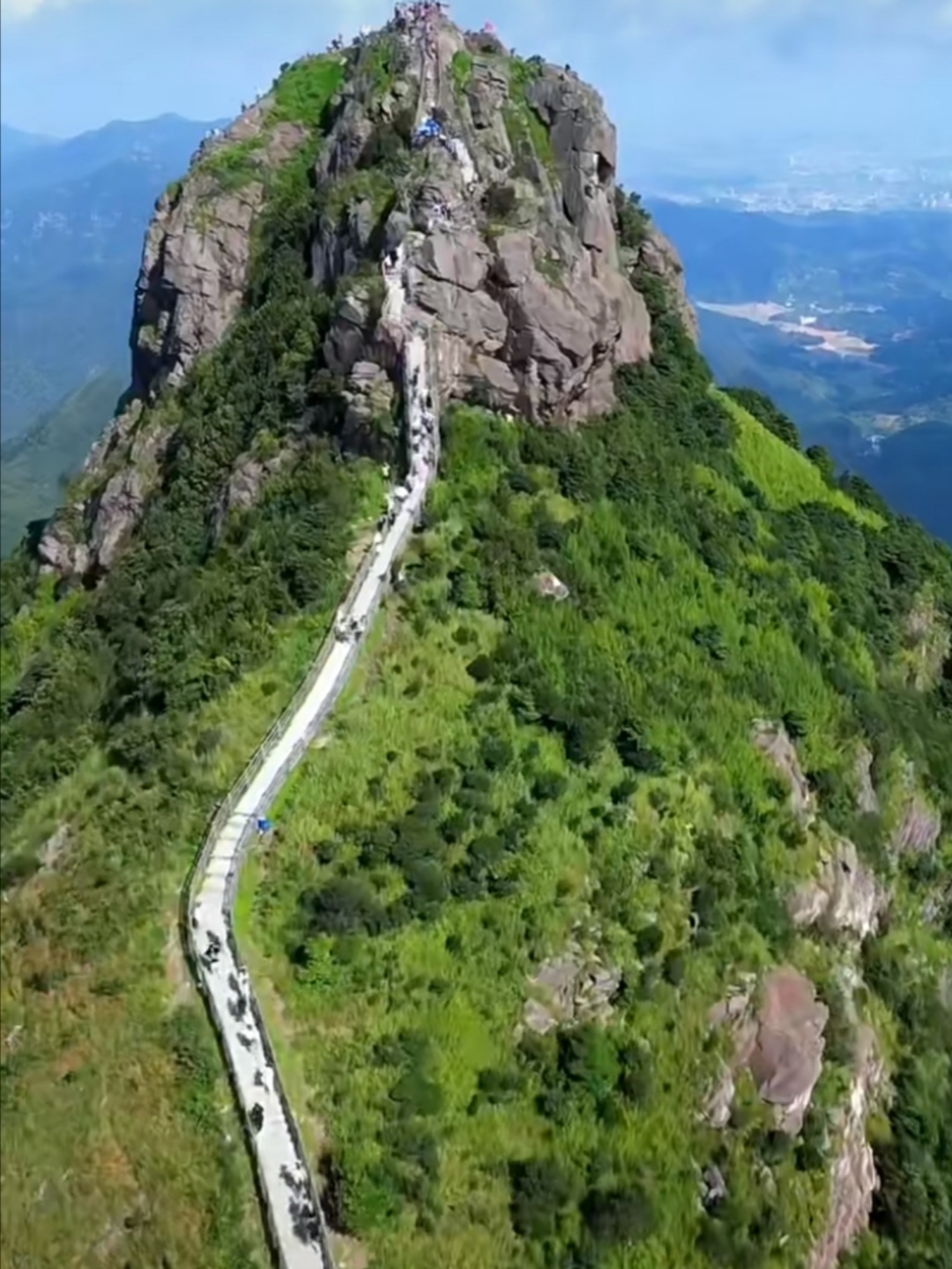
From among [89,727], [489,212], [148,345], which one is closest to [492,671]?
[89,727]

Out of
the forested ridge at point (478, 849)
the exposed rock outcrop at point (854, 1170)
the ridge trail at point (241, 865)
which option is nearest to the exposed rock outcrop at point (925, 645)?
the forested ridge at point (478, 849)

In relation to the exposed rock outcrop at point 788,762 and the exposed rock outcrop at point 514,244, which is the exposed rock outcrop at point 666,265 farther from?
the exposed rock outcrop at point 788,762


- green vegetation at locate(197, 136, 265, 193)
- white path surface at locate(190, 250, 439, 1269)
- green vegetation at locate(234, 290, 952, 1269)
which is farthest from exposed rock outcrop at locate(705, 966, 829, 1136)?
green vegetation at locate(197, 136, 265, 193)

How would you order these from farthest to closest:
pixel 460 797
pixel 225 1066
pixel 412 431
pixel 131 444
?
pixel 131 444 < pixel 412 431 < pixel 460 797 < pixel 225 1066

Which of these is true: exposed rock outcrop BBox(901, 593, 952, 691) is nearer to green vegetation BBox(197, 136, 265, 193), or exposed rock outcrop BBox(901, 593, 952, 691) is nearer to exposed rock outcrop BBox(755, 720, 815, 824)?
exposed rock outcrop BBox(755, 720, 815, 824)

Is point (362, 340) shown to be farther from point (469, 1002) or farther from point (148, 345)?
point (469, 1002)

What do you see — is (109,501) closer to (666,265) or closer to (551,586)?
(551,586)
